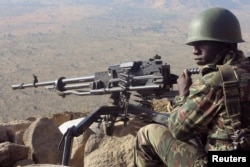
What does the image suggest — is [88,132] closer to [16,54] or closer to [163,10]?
[16,54]

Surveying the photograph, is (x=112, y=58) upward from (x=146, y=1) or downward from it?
downward

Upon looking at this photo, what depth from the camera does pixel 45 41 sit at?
2660 inches

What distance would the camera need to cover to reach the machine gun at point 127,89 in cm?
560

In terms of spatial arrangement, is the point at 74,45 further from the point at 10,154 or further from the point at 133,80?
the point at 10,154

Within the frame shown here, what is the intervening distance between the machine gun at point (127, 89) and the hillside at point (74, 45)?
5.51ft

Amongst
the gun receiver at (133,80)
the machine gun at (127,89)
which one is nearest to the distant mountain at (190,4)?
the gun receiver at (133,80)

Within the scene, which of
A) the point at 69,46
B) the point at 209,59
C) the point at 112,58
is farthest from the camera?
the point at 69,46

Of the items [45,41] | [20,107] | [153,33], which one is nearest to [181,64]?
[20,107]

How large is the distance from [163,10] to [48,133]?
118 m

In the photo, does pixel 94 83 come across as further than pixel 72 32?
No

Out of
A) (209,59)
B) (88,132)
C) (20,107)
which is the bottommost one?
(20,107)

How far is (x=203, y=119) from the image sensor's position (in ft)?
11.9

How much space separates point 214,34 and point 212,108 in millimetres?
635

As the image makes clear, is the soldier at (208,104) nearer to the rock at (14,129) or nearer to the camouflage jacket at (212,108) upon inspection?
the camouflage jacket at (212,108)
